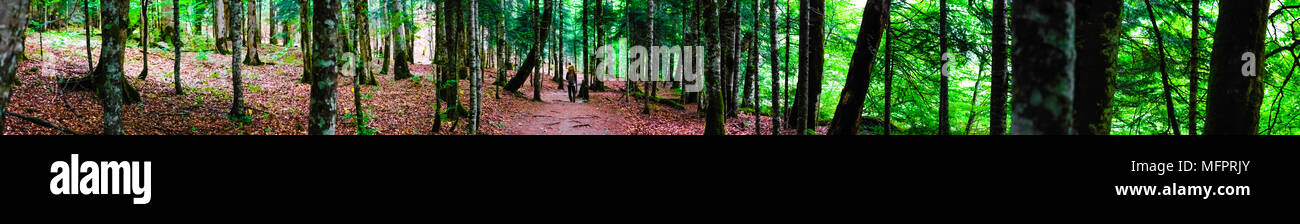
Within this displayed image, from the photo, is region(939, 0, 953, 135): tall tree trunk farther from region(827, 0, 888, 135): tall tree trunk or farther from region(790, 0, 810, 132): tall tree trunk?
region(827, 0, 888, 135): tall tree trunk

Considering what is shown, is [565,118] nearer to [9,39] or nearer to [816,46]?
[816,46]

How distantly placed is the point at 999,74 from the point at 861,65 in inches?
72.9

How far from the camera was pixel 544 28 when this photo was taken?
2200 centimetres

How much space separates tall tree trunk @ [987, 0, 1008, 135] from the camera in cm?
754

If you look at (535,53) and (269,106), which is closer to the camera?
(269,106)

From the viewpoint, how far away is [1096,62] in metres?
5.18

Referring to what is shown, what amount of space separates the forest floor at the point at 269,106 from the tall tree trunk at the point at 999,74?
8.71m

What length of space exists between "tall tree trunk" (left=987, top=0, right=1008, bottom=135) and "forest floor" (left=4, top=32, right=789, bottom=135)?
8.71 metres

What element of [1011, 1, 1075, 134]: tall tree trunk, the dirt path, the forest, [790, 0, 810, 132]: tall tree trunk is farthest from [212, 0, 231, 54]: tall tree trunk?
[1011, 1, 1075, 134]: tall tree trunk

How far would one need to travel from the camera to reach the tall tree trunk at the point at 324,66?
7.22 m

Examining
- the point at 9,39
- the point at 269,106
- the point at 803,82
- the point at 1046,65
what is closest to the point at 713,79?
the point at 803,82

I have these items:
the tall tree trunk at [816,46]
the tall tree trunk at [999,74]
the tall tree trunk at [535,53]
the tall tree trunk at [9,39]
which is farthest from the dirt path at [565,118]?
the tall tree trunk at [9,39]

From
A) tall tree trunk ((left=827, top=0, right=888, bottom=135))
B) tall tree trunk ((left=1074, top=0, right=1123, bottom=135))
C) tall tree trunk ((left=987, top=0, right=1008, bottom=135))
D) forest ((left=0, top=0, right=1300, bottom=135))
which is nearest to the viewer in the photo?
tall tree trunk ((left=1074, top=0, right=1123, bottom=135))

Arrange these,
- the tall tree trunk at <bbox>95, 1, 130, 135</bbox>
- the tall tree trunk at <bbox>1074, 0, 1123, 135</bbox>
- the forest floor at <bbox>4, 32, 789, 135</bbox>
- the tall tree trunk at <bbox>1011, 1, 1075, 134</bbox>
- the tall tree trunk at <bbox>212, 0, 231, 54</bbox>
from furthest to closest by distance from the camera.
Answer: the tall tree trunk at <bbox>212, 0, 231, 54</bbox> → the forest floor at <bbox>4, 32, 789, 135</bbox> → the tall tree trunk at <bbox>95, 1, 130, 135</bbox> → the tall tree trunk at <bbox>1074, 0, 1123, 135</bbox> → the tall tree trunk at <bbox>1011, 1, 1075, 134</bbox>
